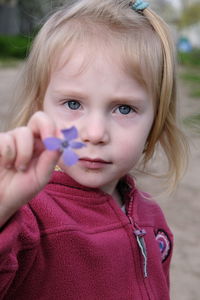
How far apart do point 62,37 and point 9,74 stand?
9.56 metres

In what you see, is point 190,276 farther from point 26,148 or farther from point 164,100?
point 26,148

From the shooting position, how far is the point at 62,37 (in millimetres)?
1713

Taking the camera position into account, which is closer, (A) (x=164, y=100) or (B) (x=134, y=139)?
(B) (x=134, y=139)

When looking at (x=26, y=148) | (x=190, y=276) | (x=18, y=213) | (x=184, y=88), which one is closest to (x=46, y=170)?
(x=26, y=148)

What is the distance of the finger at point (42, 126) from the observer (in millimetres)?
1006

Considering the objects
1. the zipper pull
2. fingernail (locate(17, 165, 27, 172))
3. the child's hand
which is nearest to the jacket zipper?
the zipper pull

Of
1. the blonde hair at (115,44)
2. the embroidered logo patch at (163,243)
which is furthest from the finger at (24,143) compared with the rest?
the embroidered logo patch at (163,243)

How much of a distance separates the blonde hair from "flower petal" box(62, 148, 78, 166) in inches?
29.5

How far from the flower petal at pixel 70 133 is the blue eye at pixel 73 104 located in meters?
0.63

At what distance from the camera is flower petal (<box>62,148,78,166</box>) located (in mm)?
916

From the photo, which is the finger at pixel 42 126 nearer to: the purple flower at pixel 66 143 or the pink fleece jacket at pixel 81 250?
the purple flower at pixel 66 143

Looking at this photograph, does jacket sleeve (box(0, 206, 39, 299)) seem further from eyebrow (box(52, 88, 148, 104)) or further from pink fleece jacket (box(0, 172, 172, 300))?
eyebrow (box(52, 88, 148, 104))

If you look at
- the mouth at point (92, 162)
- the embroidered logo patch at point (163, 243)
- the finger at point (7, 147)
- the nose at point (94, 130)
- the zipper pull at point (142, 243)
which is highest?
the finger at point (7, 147)

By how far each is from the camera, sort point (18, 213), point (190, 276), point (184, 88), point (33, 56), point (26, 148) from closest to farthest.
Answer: point (26, 148), point (18, 213), point (33, 56), point (190, 276), point (184, 88)
